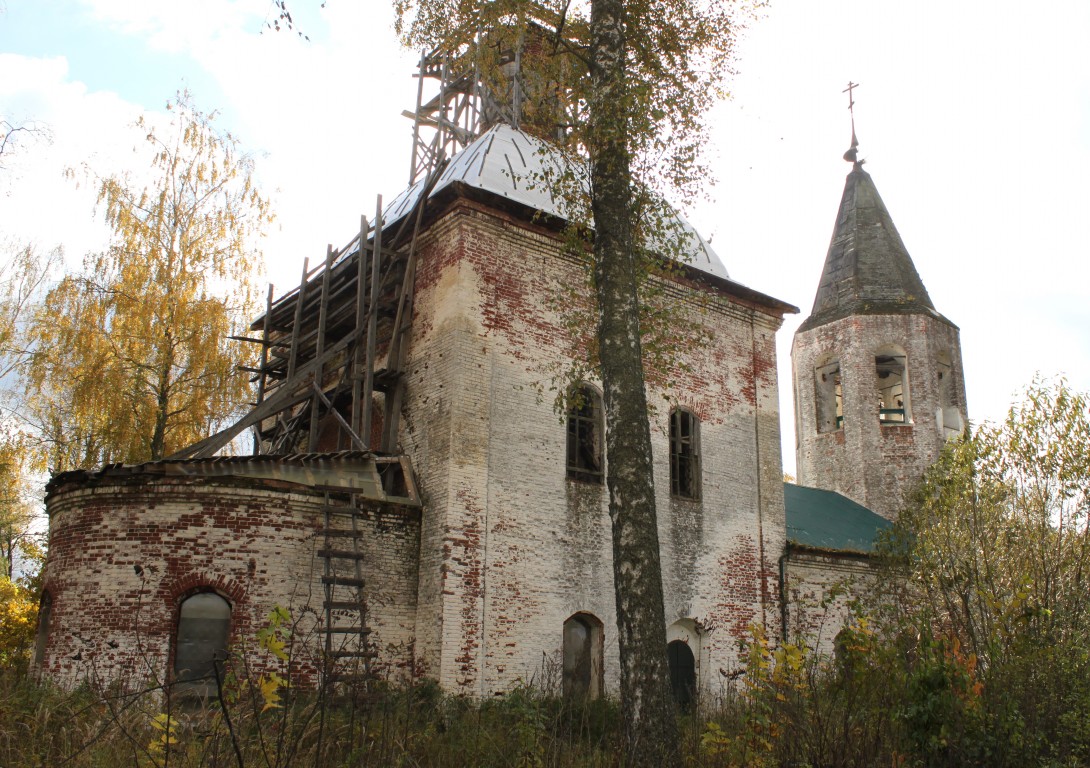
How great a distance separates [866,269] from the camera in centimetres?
2200

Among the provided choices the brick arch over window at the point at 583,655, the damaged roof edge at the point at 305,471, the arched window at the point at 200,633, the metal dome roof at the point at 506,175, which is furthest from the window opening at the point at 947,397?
the arched window at the point at 200,633

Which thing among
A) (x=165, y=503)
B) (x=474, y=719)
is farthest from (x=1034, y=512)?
(x=165, y=503)

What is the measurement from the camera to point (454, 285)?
12211mm

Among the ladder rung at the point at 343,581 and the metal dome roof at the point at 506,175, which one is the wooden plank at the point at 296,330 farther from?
the ladder rung at the point at 343,581

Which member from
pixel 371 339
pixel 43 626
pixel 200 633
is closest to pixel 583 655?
pixel 200 633

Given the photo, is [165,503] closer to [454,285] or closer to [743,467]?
[454,285]

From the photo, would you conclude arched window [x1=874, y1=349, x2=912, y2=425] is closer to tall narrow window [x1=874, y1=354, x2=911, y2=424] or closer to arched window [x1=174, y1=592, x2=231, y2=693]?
tall narrow window [x1=874, y1=354, x2=911, y2=424]

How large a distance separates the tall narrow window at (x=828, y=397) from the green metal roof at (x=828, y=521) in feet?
6.06

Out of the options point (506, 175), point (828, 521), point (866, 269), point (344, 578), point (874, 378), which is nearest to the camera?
point (344, 578)

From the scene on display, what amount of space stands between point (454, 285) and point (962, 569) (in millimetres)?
6953

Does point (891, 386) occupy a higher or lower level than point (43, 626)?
higher

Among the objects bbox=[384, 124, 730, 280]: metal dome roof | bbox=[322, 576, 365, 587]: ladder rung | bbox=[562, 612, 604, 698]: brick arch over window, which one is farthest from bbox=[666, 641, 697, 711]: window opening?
bbox=[384, 124, 730, 280]: metal dome roof

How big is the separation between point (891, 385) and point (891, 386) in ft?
0.07

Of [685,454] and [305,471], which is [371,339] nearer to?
[305,471]
